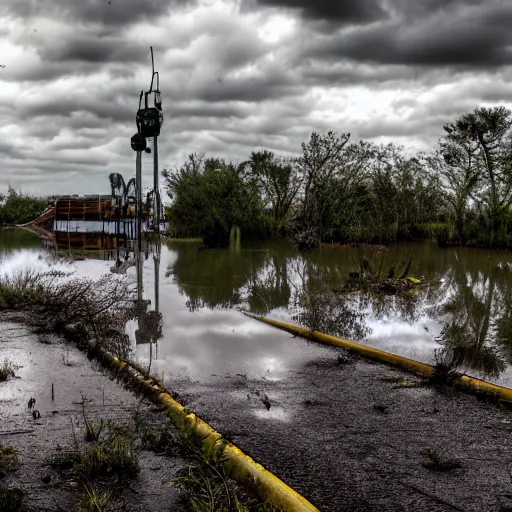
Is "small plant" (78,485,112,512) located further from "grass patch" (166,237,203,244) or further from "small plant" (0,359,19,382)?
"grass patch" (166,237,203,244)

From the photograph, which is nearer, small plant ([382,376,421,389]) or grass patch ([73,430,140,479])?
grass patch ([73,430,140,479])

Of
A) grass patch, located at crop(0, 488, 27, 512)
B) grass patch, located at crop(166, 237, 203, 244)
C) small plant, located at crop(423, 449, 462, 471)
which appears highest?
grass patch, located at crop(166, 237, 203, 244)

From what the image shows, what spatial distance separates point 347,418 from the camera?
5906 mm

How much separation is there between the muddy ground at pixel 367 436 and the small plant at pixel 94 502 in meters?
1.34

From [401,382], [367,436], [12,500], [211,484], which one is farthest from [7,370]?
[401,382]

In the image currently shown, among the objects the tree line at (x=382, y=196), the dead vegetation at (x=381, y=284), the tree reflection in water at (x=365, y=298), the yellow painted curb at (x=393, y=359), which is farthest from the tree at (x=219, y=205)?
the yellow painted curb at (x=393, y=359)

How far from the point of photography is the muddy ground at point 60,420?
4273 mm

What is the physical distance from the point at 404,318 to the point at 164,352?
→ 497 centimetres

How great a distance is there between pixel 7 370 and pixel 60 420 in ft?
6.06

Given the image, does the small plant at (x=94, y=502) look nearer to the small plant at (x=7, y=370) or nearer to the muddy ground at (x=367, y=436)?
the muddy ground at (x=367, y=436)

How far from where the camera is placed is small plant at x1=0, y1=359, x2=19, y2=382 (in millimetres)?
7016

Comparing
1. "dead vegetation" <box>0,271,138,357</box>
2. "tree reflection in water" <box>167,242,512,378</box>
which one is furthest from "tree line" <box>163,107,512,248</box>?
"dead vegetation" <box>0,271,138,357</box>

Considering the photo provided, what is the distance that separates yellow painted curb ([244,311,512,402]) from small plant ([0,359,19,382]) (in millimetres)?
4251

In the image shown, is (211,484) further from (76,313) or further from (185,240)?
(185,240)
